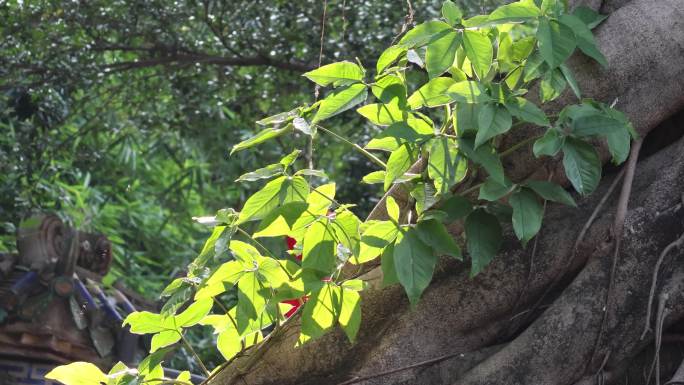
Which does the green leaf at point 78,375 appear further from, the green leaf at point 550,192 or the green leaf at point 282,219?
the green leaf at point 550,192

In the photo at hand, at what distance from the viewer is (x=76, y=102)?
5.44 metres

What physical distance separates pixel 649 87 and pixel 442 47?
41cm

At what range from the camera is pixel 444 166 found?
1.54 meters

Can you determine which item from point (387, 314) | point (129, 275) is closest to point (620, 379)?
point (387, 314)

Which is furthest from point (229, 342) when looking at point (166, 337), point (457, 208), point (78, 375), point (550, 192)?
point (550, 192)

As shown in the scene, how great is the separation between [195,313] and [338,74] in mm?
429

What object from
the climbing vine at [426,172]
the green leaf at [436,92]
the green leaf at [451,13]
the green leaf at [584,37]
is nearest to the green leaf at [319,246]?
the climbing vine at [426,172]

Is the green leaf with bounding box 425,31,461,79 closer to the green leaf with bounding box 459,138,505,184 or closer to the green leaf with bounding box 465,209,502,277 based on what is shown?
the green leaf with bounding box 459,138,505,184

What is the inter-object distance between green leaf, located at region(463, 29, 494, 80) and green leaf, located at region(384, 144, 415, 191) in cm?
15

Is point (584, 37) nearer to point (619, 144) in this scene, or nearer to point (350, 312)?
point (619, 144)

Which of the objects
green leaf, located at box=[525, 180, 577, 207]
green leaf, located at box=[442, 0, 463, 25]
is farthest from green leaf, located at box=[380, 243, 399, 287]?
green leaf, located at box=[442, 0, 463, 25]

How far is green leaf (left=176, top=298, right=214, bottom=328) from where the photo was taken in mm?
1688

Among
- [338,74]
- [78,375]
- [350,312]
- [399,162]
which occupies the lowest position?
[78,375]

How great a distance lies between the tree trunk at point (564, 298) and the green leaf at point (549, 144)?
6.9 inches
